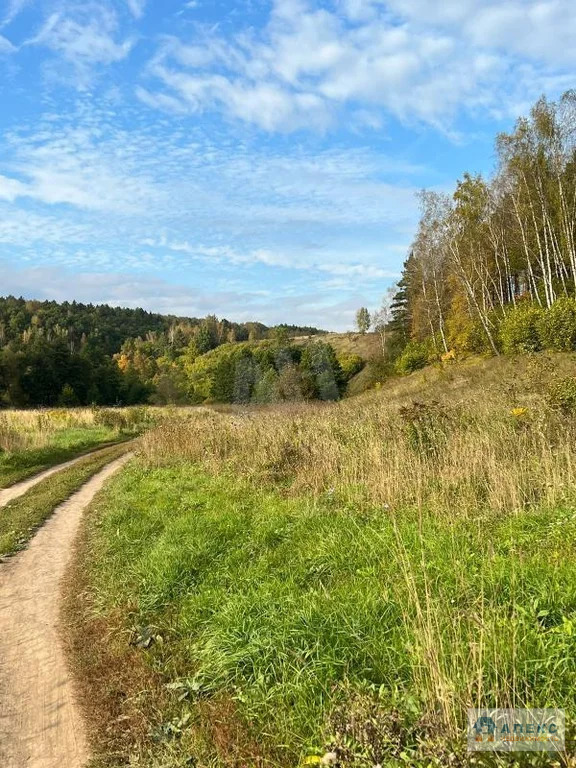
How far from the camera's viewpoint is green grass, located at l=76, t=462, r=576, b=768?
2.75m

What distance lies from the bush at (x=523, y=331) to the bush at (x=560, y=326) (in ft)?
2.19

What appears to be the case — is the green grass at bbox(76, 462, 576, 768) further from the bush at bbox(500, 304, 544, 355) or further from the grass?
the bush at bbox(500, 304, 544, 355)

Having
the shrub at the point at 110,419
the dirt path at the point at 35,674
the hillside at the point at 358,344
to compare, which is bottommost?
the dirt path at the point at 35,674

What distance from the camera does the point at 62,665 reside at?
4254mm

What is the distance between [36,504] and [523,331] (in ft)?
92.1

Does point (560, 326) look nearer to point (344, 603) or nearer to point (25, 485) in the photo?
point (25, 485)

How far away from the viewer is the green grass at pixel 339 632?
108 inches

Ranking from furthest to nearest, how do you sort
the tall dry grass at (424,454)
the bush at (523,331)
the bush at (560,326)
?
the bush at (523,331) < the bush at (560,326) < the tall dry grass at (424,454)

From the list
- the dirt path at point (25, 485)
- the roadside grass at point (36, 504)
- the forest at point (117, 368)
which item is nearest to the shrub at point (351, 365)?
the forest at point (117, 368)

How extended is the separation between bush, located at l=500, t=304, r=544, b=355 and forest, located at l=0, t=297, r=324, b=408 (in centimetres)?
2135

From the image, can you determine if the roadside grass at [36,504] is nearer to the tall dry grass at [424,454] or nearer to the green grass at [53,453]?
the green grass at [53,453]

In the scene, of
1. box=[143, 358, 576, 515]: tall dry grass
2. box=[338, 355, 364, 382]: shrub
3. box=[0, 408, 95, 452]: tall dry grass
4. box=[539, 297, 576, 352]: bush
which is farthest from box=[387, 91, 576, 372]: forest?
box=[0, 408, 95, 452]: tall dry grass

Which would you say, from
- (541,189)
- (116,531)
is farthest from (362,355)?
(116,531)

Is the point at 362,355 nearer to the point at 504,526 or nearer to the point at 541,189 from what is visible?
the point at 541,189
